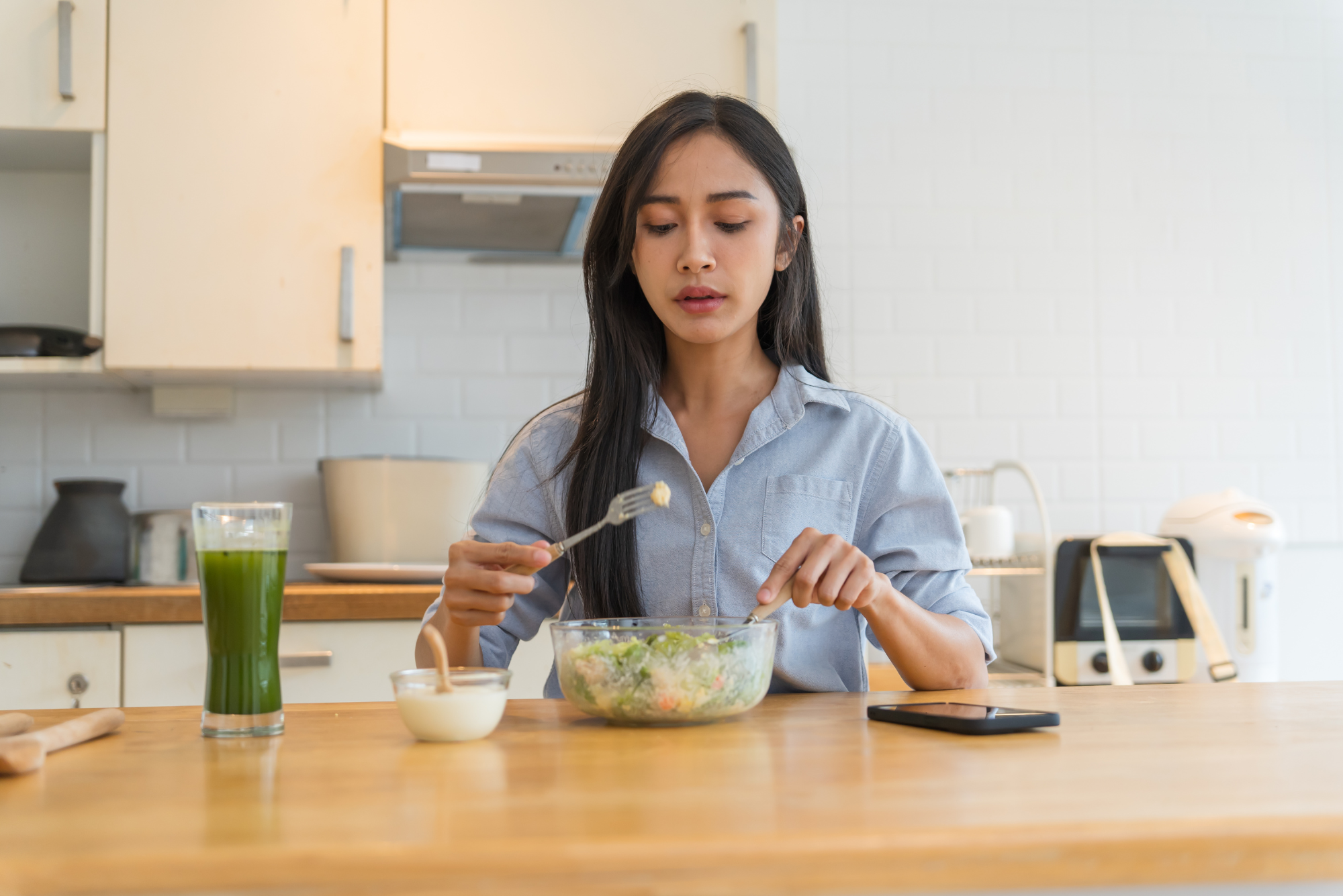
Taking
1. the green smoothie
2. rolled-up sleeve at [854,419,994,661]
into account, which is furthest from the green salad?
rolled-up sleeve at [854,419,994,661]

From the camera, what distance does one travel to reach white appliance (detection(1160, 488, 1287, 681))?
2.60 m

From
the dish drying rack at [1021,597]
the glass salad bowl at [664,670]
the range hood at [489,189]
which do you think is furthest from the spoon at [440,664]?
the dish drying rack at [1021,597]

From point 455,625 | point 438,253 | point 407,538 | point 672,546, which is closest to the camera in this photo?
point 455,625

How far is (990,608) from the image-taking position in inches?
119

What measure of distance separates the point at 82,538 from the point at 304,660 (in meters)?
0.74

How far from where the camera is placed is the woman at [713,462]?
138 centimetres

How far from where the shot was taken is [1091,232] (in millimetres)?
3227

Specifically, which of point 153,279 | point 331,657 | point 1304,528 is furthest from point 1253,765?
point 1304,528

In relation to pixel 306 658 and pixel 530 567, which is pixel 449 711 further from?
pixel 306 658

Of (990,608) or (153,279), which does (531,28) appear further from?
(990,608)

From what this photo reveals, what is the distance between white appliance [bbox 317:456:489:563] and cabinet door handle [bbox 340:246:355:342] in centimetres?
32

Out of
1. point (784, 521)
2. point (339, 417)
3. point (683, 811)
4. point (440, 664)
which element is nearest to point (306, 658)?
point (339, 417)

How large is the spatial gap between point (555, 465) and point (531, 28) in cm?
144

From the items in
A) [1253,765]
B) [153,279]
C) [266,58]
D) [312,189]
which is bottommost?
[1253,765]
